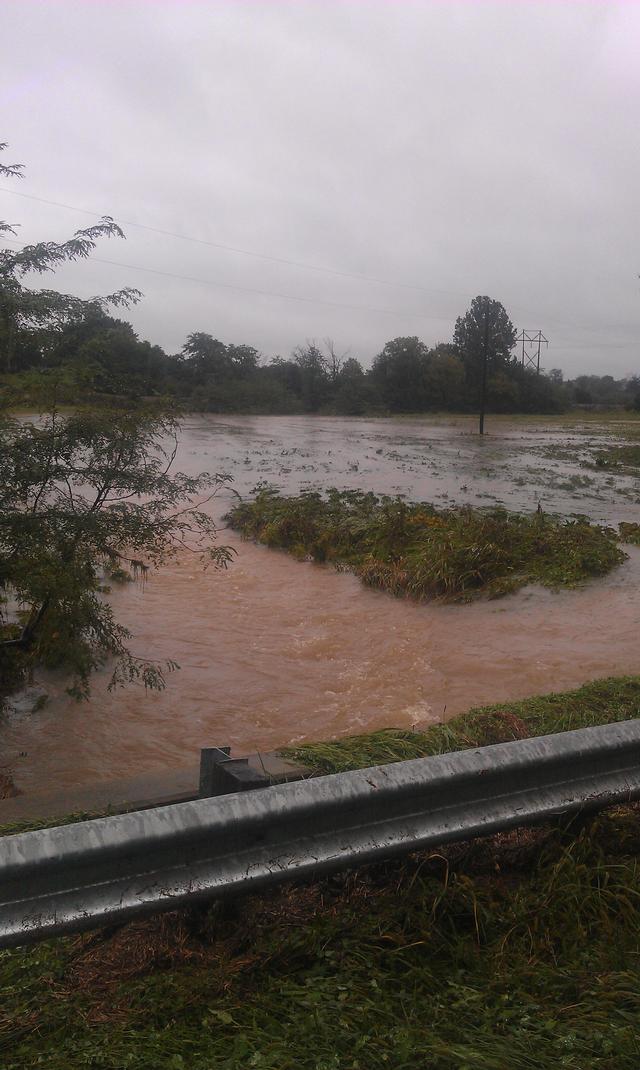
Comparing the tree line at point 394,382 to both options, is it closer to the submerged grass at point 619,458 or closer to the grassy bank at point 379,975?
the submerged grass at point 619,458

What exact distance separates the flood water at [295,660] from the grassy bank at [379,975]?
4.36 m

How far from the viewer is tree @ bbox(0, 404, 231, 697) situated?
23.5 ft

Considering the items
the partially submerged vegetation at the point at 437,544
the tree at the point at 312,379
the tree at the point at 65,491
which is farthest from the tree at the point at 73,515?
the tree at the point at 312,379

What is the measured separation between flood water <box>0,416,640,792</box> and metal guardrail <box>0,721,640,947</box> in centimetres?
433

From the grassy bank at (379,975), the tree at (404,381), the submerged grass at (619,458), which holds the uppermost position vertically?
the tree at (404,381)

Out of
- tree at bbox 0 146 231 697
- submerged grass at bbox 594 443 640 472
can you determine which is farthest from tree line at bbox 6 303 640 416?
tree at bbox 0 146 231 697

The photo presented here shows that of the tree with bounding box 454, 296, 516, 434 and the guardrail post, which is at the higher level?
the tree with bounding box 454, 296, 516, 434

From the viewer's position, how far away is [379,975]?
270 cm

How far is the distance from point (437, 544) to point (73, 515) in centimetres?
675

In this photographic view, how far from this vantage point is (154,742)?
7.75 meters

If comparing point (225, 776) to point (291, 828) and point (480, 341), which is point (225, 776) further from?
point (480, 341)

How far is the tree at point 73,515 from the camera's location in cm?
716

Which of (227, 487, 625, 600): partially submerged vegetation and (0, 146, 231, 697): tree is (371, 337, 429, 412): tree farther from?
(0, 146, 231, 697): tree

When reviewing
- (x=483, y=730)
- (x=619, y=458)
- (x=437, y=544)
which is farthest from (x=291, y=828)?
(x=619, y=458)
